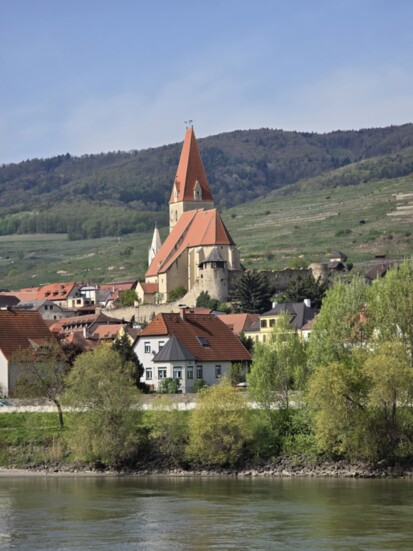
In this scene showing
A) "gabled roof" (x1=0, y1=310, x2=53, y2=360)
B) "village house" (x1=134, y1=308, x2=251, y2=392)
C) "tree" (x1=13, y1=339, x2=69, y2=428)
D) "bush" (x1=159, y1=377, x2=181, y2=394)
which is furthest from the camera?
"gabled roof" (x1=0, y1=310, x2=53, y2=360)

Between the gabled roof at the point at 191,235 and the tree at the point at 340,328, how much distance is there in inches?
2020

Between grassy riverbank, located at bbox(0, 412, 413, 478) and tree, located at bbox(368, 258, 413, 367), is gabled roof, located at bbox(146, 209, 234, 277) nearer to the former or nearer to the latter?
grassy riverbank, located at bbox(0, 412, 413, 478)

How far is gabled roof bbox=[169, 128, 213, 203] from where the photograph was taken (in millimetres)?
132625

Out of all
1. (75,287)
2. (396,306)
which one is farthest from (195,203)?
(396,306)

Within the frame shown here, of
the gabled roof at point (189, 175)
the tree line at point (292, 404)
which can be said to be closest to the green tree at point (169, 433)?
the tree line at point (292, 404)

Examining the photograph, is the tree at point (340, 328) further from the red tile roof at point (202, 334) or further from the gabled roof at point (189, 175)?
the gabled roof at point (189, 175)

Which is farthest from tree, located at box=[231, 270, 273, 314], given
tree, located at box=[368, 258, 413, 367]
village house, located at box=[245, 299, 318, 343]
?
tree, located at box=[368, 258, 413, 367]

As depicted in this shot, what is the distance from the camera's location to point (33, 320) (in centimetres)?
7800

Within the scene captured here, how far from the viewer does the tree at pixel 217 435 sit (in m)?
57.1

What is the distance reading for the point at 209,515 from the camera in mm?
44000

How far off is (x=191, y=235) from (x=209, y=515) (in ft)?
251

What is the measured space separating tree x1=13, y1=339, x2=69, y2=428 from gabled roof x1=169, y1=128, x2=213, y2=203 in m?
62.0

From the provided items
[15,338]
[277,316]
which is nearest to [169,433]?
[15,338]

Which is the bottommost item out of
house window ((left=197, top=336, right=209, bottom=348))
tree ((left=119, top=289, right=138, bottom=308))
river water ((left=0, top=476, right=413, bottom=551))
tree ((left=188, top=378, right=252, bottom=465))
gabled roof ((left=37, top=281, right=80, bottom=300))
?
river water ((left=0, top=476, right=413, bottom=551))
